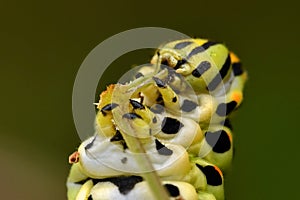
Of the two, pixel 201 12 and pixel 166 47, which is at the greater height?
pixel 166 47

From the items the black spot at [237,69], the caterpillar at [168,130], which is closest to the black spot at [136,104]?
the caterpillar at [168,130]

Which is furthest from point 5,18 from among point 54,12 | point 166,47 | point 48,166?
point 166,47

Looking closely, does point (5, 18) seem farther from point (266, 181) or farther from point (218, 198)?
point (218, 198)

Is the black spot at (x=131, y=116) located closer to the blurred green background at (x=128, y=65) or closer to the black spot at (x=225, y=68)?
the black spot at (x=225, y=68)

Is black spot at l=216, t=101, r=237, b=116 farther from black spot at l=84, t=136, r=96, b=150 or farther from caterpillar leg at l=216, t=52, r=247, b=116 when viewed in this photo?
black spot at l=84, t=136, r=96, b=150

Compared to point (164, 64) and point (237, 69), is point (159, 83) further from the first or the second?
point (237, 69)
